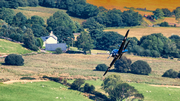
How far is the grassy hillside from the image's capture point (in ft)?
483

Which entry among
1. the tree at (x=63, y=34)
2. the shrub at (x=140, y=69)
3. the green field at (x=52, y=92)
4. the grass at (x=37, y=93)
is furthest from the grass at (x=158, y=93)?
the tree at (x=63, y=34)

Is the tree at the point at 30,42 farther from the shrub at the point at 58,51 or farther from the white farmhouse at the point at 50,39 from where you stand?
the white farmhouse at the point at 50,39

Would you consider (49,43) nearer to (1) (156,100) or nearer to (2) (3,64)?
(2) (3,64)

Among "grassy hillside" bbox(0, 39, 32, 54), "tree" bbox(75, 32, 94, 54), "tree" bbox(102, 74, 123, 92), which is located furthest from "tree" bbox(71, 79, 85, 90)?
"tree" bbox(75, 32, 94, 54)

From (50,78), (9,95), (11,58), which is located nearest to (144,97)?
(50,78)

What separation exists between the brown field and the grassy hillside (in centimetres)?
1123

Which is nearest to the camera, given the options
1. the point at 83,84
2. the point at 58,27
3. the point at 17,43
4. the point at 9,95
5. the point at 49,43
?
the point at 9,95

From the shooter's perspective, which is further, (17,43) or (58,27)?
(58,27)

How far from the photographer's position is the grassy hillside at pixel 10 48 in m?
147

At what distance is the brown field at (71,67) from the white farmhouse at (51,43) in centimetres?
1420

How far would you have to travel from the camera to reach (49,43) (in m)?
178

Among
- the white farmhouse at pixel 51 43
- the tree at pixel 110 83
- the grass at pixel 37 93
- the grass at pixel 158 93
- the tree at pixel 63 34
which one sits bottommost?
the grass at pixel 158 93

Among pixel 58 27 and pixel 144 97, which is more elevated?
pixel 58 27

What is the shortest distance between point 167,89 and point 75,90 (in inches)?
1386
